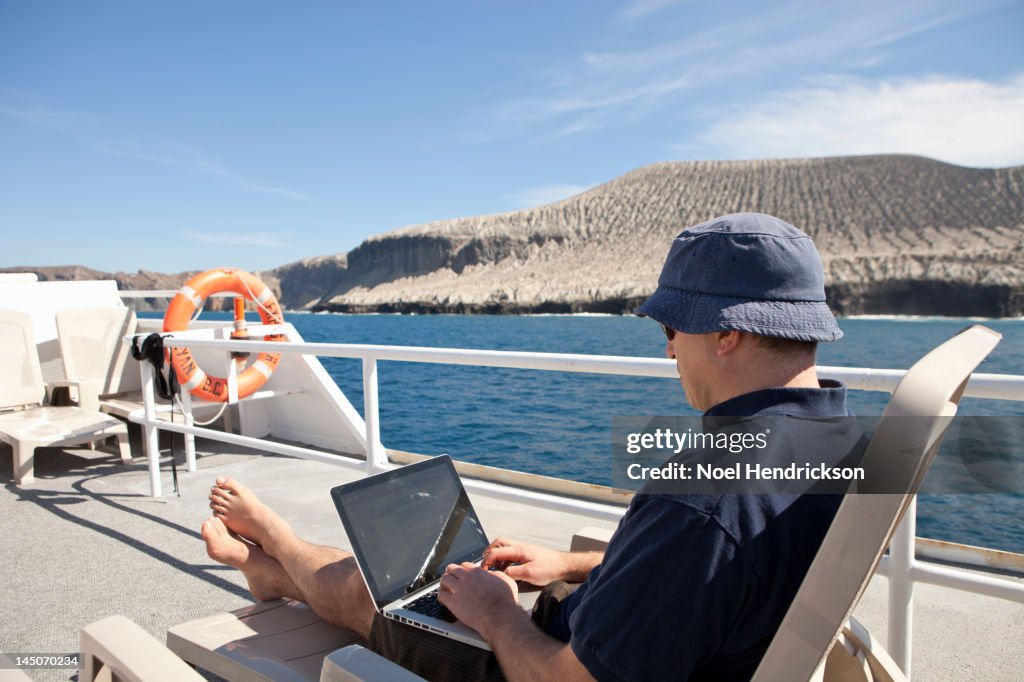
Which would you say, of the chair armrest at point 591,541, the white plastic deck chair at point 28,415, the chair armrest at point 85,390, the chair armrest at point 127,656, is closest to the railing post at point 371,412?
the chair armrest at point 591,541

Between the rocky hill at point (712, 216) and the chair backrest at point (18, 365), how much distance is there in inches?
2717

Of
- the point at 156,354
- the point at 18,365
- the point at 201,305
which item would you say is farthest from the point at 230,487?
the point at 201,305

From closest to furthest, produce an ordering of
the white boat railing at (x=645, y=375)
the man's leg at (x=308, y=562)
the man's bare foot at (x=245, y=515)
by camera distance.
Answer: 1. the white boat railing at (x=645, y=375)
2. the man's leg at (x=308, y=562)
3. the man's bare foot at (x=245, y=515)

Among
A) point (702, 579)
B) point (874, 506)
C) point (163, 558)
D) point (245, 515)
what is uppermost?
point (874, 506)

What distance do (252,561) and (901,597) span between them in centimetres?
155

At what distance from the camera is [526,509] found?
10.5 feet

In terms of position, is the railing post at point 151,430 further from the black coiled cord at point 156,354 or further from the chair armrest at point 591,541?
the chair armrest at point 591,541

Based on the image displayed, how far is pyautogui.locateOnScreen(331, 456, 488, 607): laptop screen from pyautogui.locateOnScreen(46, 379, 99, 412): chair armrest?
4.14m

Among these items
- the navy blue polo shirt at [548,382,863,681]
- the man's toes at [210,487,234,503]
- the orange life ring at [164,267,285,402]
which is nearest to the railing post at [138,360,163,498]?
the orange life ring at [164,267,285,402]

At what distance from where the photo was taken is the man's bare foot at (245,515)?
1791 millimetres

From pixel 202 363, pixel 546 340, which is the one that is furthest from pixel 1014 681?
pixel 546 340

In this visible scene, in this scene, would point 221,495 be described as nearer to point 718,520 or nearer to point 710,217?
point 718,520

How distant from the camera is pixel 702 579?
29.0 inches

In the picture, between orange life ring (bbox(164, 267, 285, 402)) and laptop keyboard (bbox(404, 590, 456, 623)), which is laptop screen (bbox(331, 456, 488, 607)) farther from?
orange life ring (bbox(164, 267, 285, 402))
